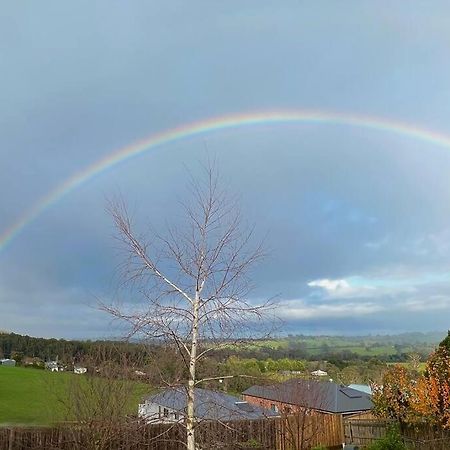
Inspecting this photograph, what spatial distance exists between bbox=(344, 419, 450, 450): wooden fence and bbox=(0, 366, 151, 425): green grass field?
10.3 m

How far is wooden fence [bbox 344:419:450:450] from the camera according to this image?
1666cm

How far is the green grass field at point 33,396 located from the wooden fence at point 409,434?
10.3m

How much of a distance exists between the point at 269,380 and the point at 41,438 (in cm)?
1441

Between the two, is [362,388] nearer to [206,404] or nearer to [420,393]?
[420,393]

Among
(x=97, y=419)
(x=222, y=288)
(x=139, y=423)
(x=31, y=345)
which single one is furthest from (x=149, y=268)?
(x=31, y=345)

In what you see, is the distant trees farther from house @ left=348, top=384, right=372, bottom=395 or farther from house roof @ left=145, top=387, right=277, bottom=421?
house @ left=348, top=384, right=372, bottom=395

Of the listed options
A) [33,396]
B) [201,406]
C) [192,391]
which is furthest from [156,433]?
[33,396]

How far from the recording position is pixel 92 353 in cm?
1469

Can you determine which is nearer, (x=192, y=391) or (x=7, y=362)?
(x=192, y=391)

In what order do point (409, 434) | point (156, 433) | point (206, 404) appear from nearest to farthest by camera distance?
point (206, 404) < point (156, 433) < point (409, 434)

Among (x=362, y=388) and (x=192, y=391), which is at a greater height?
(x=192, y=391)

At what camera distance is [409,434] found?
18828mm

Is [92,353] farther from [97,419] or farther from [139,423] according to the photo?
[139,423]

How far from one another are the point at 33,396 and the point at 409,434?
2859 cm
